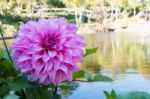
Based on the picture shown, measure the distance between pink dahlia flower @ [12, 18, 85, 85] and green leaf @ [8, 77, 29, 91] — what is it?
0.11 ft

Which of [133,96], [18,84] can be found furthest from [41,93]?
[133,96]

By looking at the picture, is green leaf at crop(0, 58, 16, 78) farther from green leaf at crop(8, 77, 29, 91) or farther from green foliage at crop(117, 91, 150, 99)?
green foliage at crop(117, 91, 150, 99)

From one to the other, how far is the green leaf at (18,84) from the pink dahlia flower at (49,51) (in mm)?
32

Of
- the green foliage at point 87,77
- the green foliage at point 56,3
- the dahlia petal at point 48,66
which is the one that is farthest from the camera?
the green foliage at point 56,3

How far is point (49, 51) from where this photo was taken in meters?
0.63

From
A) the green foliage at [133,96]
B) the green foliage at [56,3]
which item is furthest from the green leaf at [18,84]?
the green foliage at [56,3]

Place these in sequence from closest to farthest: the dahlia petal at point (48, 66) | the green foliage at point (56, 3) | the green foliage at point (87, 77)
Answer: the dahlia petal at point (48, 66)
the green foliage at point (87, 77)
the green foliage at point (56, 3)

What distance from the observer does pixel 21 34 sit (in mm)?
664

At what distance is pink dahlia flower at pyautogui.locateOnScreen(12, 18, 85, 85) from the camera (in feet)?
2.04

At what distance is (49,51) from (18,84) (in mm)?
96

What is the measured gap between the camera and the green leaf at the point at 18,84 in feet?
2.22

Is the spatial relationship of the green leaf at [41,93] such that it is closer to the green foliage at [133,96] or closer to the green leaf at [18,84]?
the green leaf at [18,84]

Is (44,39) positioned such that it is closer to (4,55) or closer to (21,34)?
(21,34)

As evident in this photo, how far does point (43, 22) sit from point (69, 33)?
0.16 ft
